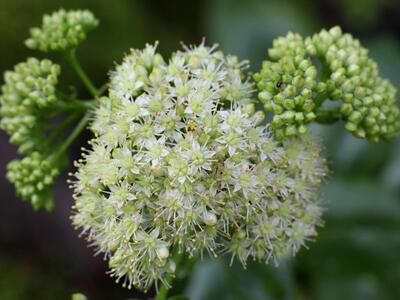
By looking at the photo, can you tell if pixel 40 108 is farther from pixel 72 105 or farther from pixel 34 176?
pixel 34 176

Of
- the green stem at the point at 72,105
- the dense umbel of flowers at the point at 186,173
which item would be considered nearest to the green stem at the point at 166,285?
the dense umbel of flowers at the point at 186,173

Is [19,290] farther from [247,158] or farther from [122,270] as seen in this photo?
[247,158]

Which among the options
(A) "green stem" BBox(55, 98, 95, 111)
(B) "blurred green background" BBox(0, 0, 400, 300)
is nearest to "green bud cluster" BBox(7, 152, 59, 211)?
(A) "green stem" BBox(55, 98, 95, 111)

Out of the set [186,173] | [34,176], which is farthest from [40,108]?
[186,173]

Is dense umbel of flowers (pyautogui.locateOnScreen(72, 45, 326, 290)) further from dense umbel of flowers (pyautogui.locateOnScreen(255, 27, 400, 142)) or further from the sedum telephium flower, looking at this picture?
the sedum telephium flower

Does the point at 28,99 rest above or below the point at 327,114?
below

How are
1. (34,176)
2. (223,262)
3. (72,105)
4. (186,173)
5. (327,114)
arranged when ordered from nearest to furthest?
(186,173) < (327,114) < (34,176) < (72,105) < (223,262)
